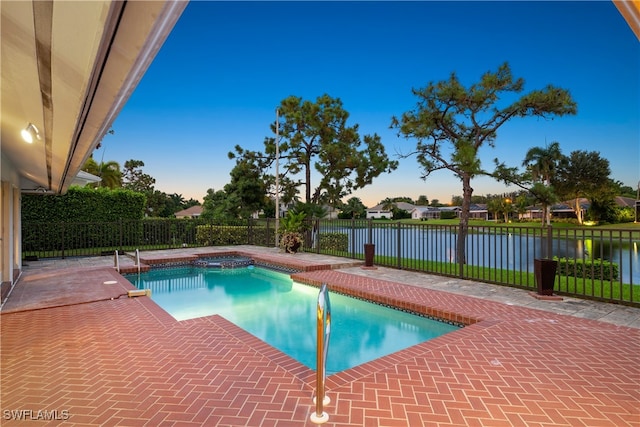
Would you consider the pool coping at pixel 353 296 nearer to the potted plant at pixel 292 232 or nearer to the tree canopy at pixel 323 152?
the potted plant at pixel 292 232

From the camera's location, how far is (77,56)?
157cm

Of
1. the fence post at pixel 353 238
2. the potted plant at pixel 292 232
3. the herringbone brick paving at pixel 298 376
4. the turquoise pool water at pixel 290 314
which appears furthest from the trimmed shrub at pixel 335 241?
the herringbone brick paving at pixel 298 376

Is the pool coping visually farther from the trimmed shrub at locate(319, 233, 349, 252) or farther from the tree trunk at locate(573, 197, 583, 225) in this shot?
the tree trunk at locate(573, 197, 583, 225)

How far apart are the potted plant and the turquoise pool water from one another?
252 cm

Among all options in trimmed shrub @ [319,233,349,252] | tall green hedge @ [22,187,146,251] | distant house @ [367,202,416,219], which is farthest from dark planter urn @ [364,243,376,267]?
distant house @ [367,202,416,219]

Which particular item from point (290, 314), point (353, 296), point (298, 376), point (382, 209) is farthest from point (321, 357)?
point (382, 209)

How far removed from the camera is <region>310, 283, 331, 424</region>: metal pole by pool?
2.36m

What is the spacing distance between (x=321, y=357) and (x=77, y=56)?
7.57 ft

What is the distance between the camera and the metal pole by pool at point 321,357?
236cm

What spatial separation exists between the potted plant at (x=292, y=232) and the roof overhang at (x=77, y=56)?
370 inches

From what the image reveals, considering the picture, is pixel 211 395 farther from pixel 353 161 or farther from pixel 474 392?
pixel 353 161

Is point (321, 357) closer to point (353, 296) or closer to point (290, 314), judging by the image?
point (290, 314)

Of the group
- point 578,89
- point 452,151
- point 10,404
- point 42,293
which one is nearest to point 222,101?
point 452,151

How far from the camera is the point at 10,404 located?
2.55 m
